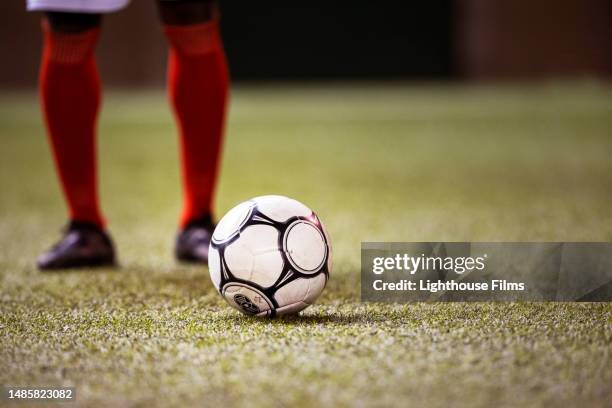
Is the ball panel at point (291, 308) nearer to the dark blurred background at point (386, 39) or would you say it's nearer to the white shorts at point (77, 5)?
the white shorts at point (77, 5)

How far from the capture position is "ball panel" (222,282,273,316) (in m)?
1.26

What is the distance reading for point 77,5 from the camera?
1.66m

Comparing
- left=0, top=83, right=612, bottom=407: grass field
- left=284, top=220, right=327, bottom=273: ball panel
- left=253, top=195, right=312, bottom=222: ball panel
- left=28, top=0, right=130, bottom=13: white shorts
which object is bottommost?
left=0, top=83, right=612, bottom=407: grass field

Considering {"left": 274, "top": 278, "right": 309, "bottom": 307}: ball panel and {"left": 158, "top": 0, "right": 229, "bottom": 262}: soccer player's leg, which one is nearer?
{"left": 274, "top": 278, "right": 309, "bottom": 307}: ball panel

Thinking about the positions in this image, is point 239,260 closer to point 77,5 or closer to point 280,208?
point 280,208

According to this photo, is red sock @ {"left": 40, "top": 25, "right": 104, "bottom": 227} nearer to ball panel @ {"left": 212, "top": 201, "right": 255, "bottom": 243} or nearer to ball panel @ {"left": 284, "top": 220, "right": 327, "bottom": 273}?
ball panel @ {"left": 212, "top": 201, "right": 255, "bottom": 243}

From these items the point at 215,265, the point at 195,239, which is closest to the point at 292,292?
the point at 215,265

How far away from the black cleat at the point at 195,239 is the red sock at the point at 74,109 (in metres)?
0.20

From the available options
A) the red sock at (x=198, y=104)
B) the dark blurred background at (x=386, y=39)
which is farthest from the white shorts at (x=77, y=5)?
the dark blurred background at (x=386, y=39)

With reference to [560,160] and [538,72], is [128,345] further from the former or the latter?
[538,72]

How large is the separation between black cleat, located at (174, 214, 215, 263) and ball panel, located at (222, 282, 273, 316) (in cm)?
54

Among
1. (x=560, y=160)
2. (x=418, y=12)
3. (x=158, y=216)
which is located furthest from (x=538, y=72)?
(x=158, y=216)

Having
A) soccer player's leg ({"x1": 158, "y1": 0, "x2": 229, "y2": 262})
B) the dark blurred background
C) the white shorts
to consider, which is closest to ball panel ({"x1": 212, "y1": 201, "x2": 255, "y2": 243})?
soccer player's leg ({"x1": 158, "y1": 0, "x2": 229, "y2": 262})

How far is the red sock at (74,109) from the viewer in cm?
175
